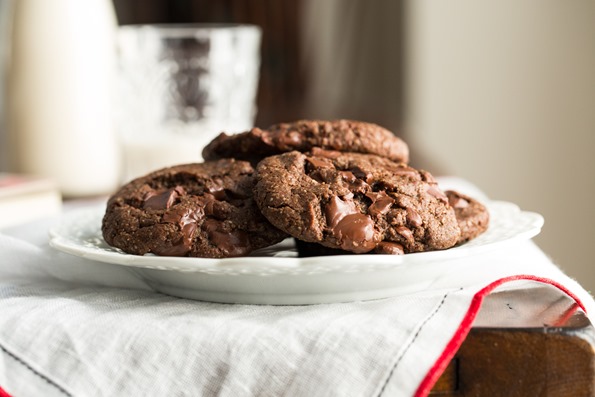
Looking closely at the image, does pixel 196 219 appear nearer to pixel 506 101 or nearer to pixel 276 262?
pixel 276 262

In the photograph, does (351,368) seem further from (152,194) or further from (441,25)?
(441,25)

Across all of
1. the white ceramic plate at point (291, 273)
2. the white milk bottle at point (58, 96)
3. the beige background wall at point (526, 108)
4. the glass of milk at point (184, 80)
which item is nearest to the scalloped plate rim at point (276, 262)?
the white ceramic plate at point (291, 273)

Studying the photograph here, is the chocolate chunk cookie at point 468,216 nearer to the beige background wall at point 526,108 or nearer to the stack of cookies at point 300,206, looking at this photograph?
the stack of cookies at point 300,206

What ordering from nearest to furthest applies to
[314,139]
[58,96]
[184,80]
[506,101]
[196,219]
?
[196,219] → [314,139] → [58,96] → [184,80] → [506,101]

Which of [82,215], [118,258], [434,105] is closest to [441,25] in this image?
[434,105]

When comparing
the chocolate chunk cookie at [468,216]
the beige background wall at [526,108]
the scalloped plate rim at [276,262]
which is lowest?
the beige background wall at [526,108]

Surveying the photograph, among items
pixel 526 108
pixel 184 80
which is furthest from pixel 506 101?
pixel 184 80

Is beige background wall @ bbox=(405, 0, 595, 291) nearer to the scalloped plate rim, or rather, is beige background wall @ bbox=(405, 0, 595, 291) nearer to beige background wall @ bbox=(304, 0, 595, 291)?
beige background wall @ bbox=(304, 0, 595, 291)
